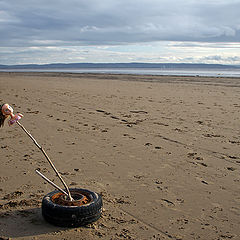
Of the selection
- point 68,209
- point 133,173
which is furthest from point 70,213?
point 133,173

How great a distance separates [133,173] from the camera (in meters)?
5.62

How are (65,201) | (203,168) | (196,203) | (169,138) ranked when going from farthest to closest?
(169,138), (203,168), (196,203), (65,201)

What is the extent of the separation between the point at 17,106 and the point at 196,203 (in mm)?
10192

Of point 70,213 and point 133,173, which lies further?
point 133,173

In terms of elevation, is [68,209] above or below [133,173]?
above

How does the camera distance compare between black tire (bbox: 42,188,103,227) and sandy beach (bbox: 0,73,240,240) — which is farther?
sandy beach (bbox: 0,73,240,240)

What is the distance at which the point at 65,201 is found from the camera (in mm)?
3900

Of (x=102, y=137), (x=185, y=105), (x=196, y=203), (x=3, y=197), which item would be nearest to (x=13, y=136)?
(x=102, y=137)

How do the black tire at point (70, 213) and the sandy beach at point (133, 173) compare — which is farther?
the sandy beach at point (133, 173)

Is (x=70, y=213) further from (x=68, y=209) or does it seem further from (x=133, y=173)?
(x=133, y=173)

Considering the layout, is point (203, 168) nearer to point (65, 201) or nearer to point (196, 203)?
point (196, 203)

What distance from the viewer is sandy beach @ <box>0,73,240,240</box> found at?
387 centimetres

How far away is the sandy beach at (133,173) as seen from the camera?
3867 millimetres

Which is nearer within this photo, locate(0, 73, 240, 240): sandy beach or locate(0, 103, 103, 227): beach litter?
locate(0, 103, 103, 227): beach litter
